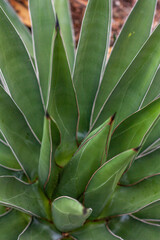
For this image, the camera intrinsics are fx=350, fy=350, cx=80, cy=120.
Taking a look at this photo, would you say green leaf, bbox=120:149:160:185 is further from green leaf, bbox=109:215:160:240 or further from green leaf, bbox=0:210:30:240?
green leaf, bbox=0:210:30:240

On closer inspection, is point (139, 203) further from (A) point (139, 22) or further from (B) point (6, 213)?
(A) point (139, 22)

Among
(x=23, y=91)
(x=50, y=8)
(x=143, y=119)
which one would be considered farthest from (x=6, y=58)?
(x=143, y=119)

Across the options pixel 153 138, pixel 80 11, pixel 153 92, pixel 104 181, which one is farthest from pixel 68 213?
pixel 80 11

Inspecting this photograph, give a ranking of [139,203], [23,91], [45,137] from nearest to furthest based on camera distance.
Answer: [45,137] < [139,203] < [23,91]

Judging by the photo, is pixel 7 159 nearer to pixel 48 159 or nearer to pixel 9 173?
pixel 9 173

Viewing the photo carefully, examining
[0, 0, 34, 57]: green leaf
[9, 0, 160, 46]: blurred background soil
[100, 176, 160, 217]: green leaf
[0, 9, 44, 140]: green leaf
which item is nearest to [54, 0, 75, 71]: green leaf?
[0, 0, 34, 57]: green leaf

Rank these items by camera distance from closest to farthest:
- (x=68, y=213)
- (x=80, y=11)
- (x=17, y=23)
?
(x=68, y=213) → (x=17, y=23) → (x=80, y=11)
